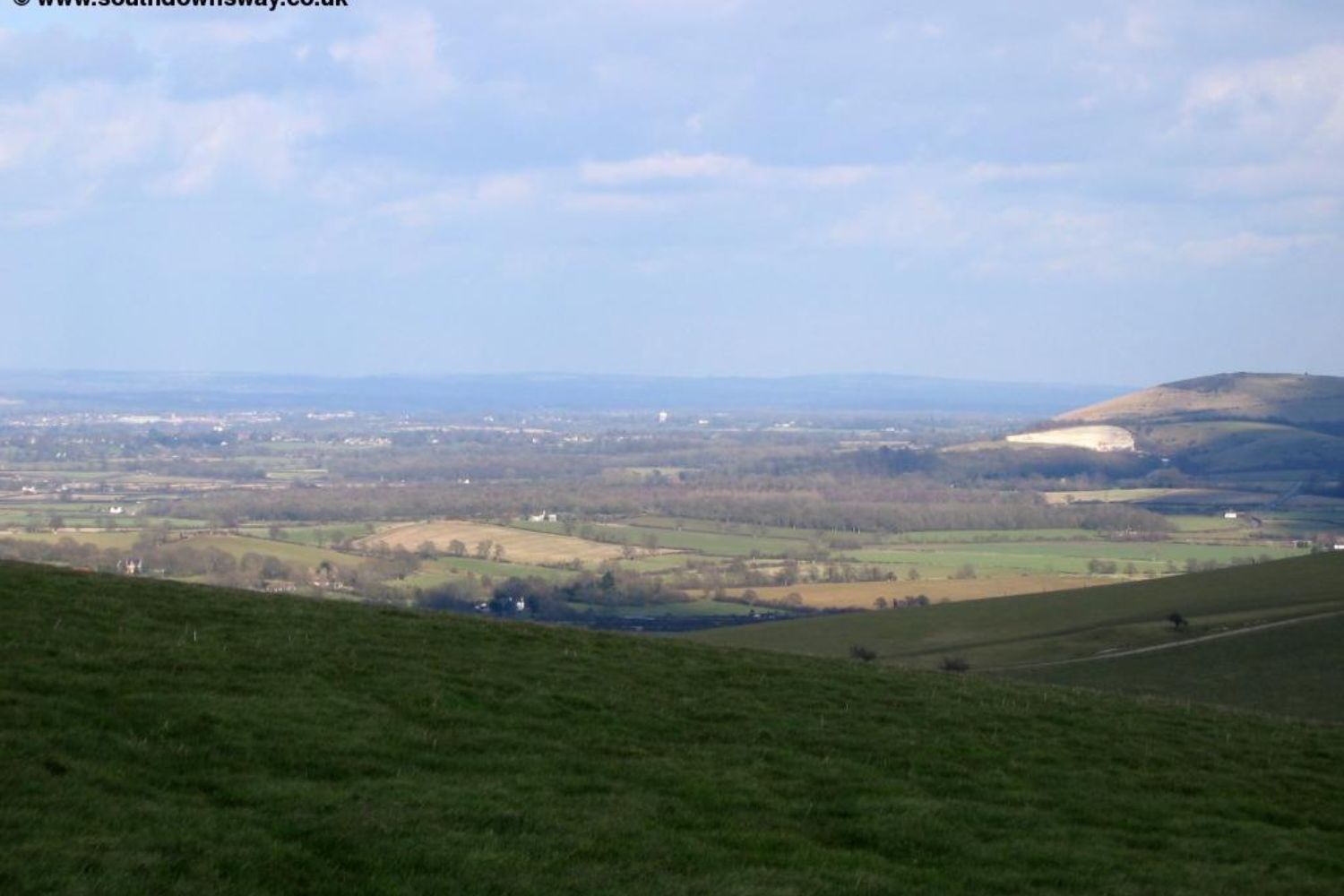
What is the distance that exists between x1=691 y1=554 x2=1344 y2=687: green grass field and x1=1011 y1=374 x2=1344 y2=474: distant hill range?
8443cm

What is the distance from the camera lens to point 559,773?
1414 centimetres

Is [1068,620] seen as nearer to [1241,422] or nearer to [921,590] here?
[921,590]

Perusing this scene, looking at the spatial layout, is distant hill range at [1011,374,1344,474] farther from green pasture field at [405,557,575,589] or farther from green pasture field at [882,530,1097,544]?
green pasture field at [405,557,575,589]

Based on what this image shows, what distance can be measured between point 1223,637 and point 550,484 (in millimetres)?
87540

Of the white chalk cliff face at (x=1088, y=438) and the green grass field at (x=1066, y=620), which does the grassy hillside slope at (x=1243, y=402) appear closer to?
the white chalk cliff face at (x=1088, y=438)

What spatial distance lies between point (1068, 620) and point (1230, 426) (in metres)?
120

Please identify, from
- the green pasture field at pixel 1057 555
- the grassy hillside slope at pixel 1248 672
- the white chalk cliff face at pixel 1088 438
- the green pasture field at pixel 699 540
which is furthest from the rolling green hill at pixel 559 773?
the white chalk cliff face at pixel 1088 438

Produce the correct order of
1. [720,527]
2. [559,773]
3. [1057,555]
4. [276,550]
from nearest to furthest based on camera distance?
[559,773]
[276,550]
[1057,555]
[720,527]

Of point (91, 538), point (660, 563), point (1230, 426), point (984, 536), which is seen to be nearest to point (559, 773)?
point (91, 538)

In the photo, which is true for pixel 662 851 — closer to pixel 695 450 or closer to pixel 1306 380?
pixel 695 450

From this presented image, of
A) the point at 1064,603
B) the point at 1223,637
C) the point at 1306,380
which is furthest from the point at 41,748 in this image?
the point at 1306,380

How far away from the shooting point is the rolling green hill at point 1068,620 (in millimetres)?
40219

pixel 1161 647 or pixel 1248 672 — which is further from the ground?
pixel 1248 672

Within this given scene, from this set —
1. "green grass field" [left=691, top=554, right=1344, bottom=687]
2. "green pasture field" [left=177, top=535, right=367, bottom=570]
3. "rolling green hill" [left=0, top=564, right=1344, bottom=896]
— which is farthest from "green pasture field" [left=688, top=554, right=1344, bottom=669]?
"green pasture field" [left=177, top=535, right=367, bottom=570]
